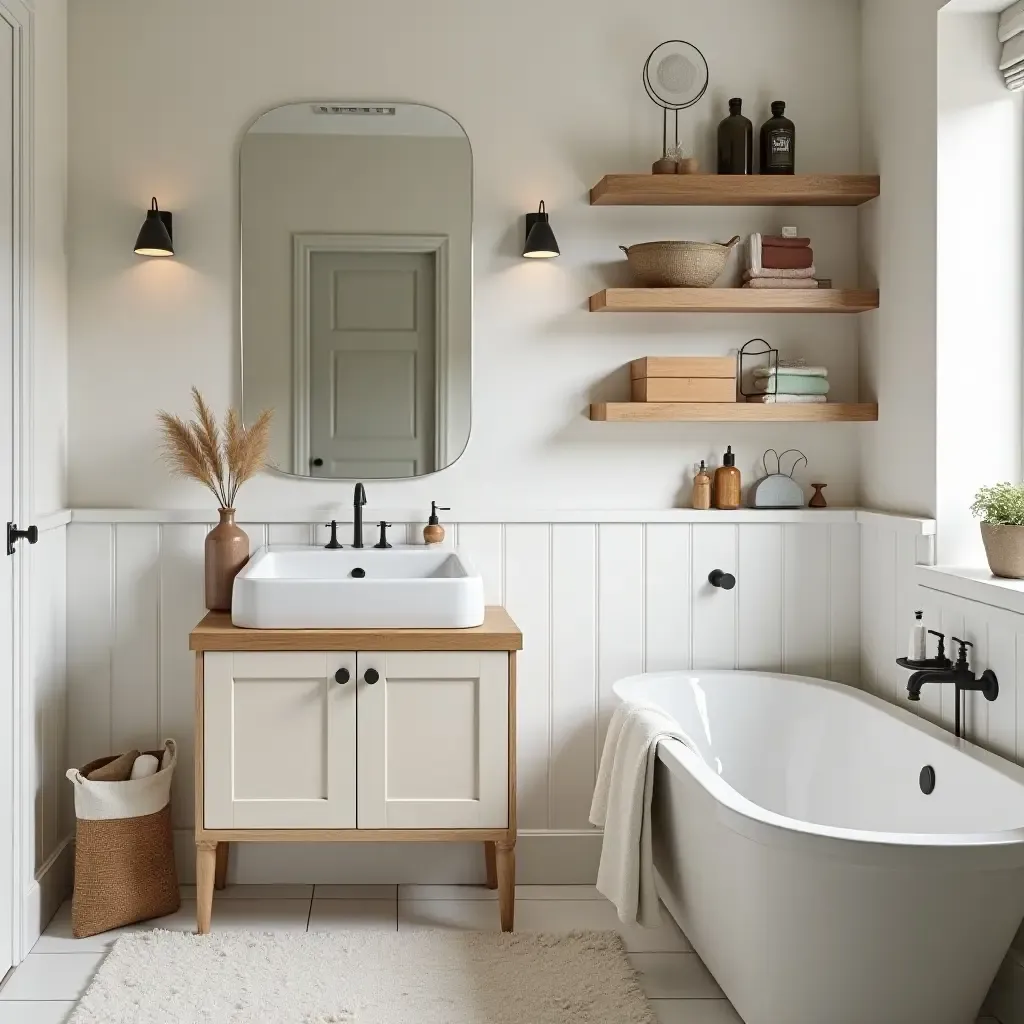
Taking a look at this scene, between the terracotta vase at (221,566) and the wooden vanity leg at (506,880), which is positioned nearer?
the wooden vanity leg at (506,880)

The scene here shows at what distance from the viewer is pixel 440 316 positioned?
3.31m

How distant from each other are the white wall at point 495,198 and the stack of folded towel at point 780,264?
12 centimetres

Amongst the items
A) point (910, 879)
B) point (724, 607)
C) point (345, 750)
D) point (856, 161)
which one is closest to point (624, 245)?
point (856, 161)

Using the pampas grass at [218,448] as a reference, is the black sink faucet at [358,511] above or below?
below

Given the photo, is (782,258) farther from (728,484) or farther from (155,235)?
(155,235)

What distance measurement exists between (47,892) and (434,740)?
3.66ft

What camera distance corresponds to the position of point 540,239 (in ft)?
10.5

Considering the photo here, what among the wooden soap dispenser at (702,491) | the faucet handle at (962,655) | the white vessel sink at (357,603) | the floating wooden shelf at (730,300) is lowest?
the faucet handle at (962,655)

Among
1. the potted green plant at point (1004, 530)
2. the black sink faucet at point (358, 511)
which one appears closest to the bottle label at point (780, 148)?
the potted green plant at point (1004, 530)

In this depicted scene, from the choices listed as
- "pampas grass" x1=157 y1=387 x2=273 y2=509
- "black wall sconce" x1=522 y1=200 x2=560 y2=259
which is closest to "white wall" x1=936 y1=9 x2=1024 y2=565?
"black wall sconce" x1=522 y1=200 x2=560 y2=259

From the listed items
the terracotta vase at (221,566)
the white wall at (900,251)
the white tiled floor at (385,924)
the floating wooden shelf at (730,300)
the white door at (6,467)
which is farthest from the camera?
Answer: the floating wooden shelf at (730,300)

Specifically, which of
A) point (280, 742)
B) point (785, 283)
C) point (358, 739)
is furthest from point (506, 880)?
point (785, 283)

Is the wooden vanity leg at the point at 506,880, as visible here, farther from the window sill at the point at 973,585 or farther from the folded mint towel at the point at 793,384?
the folded mint towel at the point at 793,384

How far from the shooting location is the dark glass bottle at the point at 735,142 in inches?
128
